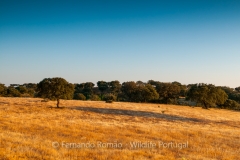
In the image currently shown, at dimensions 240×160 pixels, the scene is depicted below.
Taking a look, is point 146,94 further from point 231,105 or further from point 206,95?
point 231,105

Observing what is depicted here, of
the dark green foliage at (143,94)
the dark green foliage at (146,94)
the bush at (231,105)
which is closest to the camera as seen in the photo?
the bush at (231,105)

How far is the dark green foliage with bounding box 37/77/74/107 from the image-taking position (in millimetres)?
46562

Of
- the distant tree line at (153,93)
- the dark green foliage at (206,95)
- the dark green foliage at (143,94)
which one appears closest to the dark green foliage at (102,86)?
the distant tree line at (153,93)

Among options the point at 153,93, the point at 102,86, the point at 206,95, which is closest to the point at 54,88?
the point at 153,93

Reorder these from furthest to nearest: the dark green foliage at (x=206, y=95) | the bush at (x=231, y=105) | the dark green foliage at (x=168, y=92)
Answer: the dark green foliage at (x=168, y=92) → the bush at (x=231, y=105) → the dark green foliage at (x=206, y=95)

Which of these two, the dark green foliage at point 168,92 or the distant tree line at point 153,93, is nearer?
the distant tree line at point 153,93

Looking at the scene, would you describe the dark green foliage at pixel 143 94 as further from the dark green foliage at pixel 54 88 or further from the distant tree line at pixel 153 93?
the dark green foliage at pixel 54 88

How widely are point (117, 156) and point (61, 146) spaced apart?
4652 mm

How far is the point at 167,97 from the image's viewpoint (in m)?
95.1

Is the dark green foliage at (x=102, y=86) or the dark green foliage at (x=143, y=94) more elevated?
the dark green foliage at (x=102, y=86)

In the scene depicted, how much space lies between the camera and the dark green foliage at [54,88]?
46.6 metres

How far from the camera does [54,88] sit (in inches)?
1831

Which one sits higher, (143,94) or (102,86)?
(102,86)

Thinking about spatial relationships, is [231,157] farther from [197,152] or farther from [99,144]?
[99,144]
